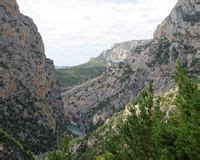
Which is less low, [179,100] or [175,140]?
[179,100]

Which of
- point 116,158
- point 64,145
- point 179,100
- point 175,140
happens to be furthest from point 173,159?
point 64,145

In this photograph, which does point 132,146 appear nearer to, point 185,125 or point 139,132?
point 139,132

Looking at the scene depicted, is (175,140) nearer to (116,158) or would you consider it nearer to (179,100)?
(179,100)

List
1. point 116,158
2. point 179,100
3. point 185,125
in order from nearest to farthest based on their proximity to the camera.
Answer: point 185,125 → point 179,100 → point 116,158

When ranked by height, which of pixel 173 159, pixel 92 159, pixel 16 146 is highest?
pixel 173 159

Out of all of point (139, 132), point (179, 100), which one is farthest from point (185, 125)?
point (139, 132)

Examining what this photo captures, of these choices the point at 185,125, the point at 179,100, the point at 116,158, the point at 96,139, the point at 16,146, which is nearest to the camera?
the point at 185,125

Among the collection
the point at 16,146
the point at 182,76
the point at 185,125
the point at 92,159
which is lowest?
the point at 92,159

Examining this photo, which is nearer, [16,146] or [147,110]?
[147,110]

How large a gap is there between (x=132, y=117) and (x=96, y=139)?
423 ft

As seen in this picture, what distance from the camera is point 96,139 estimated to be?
18600cm

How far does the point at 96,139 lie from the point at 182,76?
447ft

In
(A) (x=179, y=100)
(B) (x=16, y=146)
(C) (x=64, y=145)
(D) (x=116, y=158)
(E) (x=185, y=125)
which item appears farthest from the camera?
(B) (x=16, y=146)

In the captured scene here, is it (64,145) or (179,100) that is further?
(64,145)
